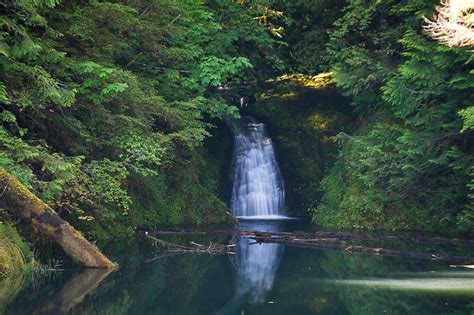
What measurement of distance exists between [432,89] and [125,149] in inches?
322

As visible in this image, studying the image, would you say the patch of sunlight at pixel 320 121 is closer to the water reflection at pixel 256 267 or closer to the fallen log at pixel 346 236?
the fallen log at pixel 346 236

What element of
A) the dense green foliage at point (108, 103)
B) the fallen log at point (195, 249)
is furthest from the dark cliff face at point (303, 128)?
the fallen log at point (195, 249)

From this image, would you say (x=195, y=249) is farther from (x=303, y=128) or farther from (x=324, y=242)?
(x=303, y=128)

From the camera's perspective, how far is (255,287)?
41.4 ft

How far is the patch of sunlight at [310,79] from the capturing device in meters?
29.2

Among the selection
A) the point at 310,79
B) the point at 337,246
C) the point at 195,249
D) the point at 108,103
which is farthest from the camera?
the point at 310,79

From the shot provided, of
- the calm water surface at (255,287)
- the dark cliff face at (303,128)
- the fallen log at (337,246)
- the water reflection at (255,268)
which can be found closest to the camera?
the calm water surface at (255,287)

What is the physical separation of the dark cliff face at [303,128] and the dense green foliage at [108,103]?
4.46 meters

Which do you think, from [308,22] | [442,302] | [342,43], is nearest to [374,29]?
[342,43]

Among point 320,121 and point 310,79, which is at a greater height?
point 310,79

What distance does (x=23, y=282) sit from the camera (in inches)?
479

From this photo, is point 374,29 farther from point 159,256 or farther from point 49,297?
point 49,297

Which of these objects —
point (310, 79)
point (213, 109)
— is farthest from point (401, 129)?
point (310, 79)

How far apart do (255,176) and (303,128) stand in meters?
2.67
